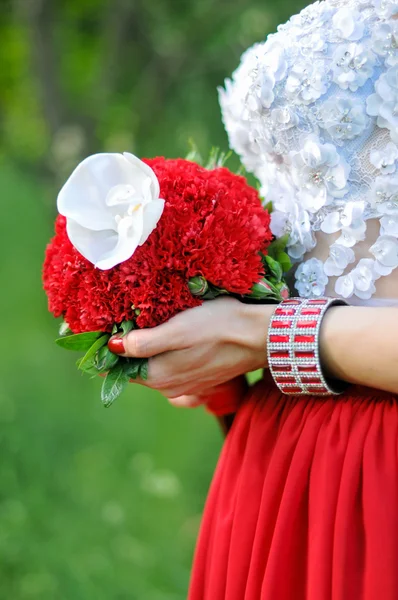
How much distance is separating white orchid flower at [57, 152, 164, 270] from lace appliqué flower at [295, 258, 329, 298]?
10.0 inches

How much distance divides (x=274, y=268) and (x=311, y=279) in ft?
0.20

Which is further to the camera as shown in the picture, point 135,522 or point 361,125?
point 135,522

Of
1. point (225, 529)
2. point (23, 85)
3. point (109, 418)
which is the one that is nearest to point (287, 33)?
point (225, 529)

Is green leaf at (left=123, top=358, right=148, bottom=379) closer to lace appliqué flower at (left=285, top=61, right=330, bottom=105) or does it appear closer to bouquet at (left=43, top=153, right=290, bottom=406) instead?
bouquet at (left=43, top=153, right=290, bottom=406)

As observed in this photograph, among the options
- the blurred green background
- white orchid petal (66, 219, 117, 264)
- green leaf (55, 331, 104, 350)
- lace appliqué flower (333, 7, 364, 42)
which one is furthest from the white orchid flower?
the blurred green background

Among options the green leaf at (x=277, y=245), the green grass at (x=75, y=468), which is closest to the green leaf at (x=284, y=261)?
the green leaf at (x=277, y=245)

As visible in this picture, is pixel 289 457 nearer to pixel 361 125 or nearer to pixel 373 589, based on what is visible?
pixel 373 589

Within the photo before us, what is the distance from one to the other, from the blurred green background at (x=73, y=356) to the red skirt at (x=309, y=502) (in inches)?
69.7

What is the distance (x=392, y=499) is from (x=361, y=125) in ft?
1.62

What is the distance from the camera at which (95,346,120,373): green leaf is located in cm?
107

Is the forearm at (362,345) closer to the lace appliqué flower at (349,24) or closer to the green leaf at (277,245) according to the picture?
the green leaf at (277,245)

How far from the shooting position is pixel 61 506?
10.1ft

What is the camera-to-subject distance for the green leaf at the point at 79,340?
1.07 meters

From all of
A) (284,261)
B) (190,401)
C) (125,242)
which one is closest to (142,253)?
(125,242)
